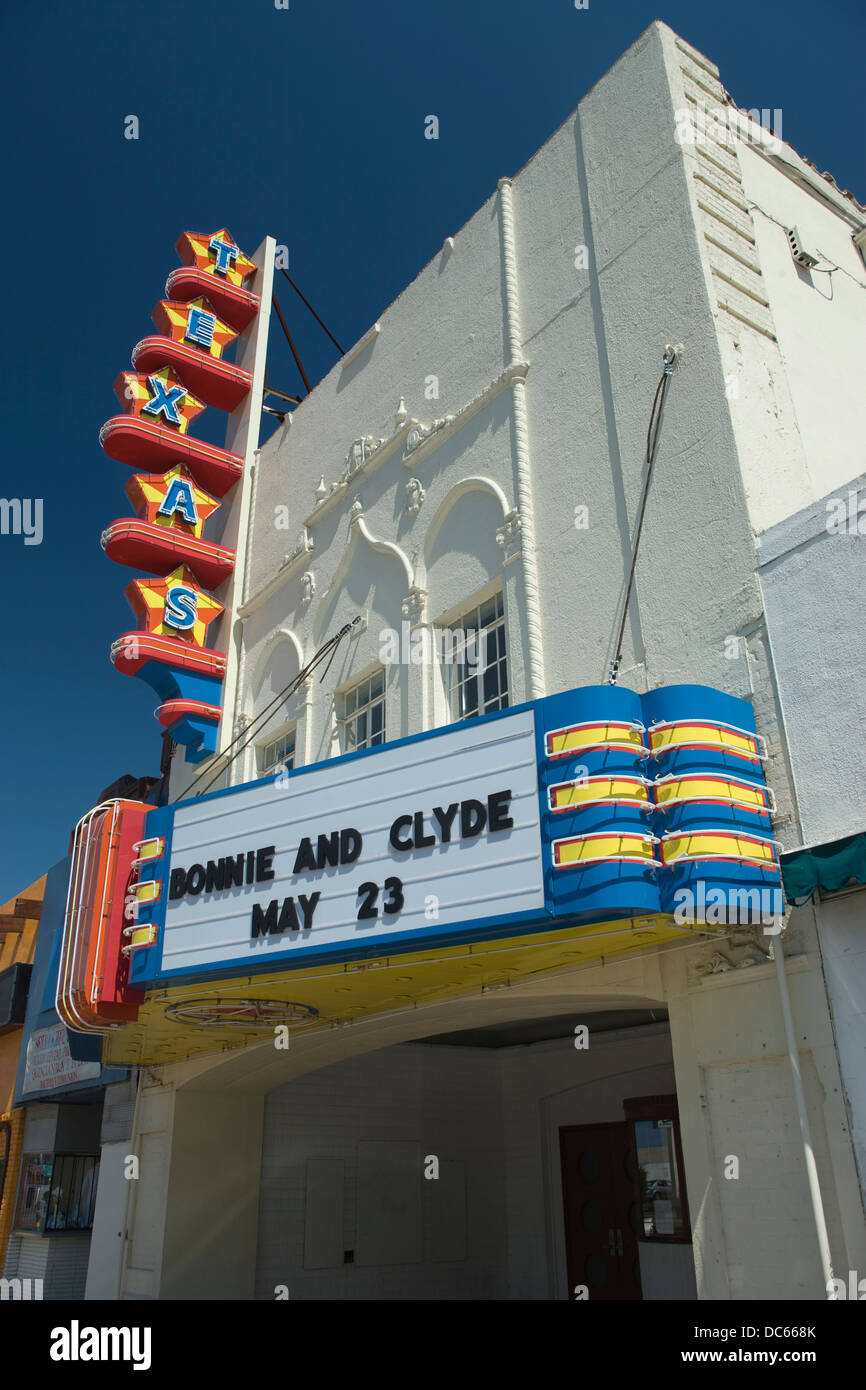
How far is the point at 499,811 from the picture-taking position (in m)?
7.71

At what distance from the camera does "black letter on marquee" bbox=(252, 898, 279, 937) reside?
887 centimetres

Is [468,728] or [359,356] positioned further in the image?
[359,356]

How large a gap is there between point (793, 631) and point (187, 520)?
35.2 feet

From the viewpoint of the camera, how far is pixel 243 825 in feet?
31.2

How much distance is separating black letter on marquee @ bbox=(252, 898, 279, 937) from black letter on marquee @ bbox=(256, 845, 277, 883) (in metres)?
0.24

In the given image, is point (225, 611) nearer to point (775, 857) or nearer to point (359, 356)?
point (359, 356)

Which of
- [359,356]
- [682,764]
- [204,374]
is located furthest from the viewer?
[204,374]

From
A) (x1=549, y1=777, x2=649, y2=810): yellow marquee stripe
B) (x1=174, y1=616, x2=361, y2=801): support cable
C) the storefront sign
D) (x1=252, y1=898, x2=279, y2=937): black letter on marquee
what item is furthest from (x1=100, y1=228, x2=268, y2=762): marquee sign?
(x1=549, y1=777, x2=649, y2=810): yellow marquee stripe

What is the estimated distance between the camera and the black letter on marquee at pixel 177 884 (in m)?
9.77

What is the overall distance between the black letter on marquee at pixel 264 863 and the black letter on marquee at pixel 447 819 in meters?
1.81

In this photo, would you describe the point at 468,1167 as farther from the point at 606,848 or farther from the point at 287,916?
the point at 606,848
